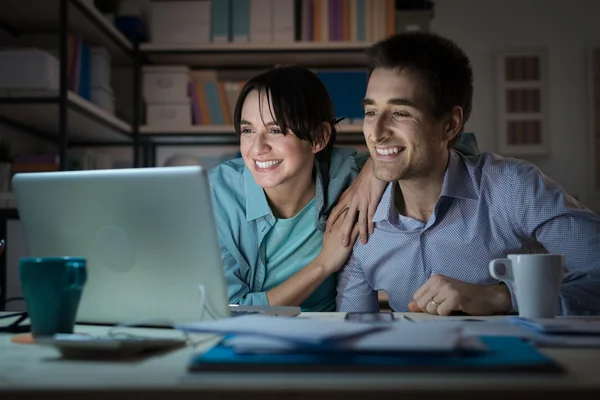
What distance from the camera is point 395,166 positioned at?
4.85 ft

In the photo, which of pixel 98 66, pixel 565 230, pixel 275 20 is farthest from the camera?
pixel 275 20

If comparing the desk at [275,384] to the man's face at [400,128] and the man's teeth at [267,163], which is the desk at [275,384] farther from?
the man's teeth at [267,163]

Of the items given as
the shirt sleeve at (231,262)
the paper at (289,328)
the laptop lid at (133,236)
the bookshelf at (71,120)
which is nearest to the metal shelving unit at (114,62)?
the bookshelf at (71,120)

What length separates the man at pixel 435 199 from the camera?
1396 mm

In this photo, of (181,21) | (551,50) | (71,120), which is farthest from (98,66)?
(551,50)

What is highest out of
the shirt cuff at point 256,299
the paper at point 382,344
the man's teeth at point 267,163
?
the man's teeth at point 267,163

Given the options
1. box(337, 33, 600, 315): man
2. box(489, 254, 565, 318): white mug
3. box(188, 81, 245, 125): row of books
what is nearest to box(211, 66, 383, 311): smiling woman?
box(337, 33, 600, 315): man

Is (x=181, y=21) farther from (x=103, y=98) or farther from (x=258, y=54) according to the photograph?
(x=103, y=98)

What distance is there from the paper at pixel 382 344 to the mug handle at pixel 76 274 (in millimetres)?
266

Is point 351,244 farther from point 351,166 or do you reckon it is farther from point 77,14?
point 77,14

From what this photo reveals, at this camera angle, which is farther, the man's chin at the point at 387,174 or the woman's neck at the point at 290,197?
the woman's neck at the point at 290,197

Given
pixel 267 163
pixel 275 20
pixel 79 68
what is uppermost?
pixel 275 20

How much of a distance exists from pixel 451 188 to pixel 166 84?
2143mm

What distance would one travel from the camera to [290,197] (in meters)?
1.74
